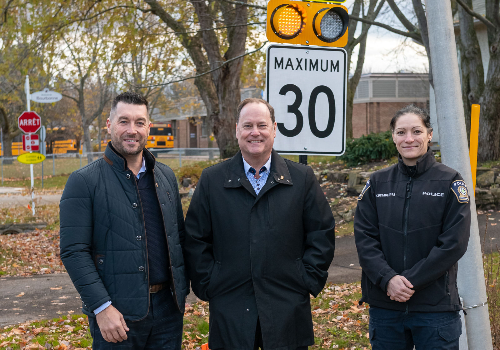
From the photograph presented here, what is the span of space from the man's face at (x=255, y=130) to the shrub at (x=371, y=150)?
14.0 m

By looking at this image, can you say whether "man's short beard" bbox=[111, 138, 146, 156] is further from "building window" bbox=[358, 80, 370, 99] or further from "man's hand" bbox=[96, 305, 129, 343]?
"building window" bbox=[358, 80, 370, 99]

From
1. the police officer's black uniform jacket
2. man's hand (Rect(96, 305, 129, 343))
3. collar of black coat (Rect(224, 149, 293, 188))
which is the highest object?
collar of black coat (Rect(224, 149, 293, 188))

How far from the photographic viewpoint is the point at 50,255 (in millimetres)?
11250

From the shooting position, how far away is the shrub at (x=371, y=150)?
658 inches

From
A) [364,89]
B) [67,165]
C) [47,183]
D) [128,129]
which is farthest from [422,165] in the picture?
[364,89]

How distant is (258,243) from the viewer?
3.07 meters

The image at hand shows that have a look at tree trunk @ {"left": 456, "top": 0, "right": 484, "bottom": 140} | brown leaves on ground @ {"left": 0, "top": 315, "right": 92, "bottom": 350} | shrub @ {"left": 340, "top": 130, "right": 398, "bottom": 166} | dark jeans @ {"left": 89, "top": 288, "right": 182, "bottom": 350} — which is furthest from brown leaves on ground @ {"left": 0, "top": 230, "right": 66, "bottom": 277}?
tree trunk @ {"left": 456, "top": 0, "right": 484, "bottom": 140}

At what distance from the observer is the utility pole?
3789mm

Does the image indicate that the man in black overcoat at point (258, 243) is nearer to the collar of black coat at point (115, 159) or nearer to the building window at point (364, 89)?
the collar of black coat at point (115, 159)

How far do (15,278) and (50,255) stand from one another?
206 centimetres

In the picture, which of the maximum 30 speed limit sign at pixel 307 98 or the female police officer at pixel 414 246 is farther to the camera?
the maximum 30 speed limit sign at pixel 307 98

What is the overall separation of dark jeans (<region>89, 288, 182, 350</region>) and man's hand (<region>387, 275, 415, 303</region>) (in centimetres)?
127

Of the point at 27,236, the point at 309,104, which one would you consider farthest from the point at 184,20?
the point at 309,104

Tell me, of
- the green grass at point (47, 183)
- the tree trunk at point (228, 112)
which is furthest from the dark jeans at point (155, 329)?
the green grass at point (47, 183)
